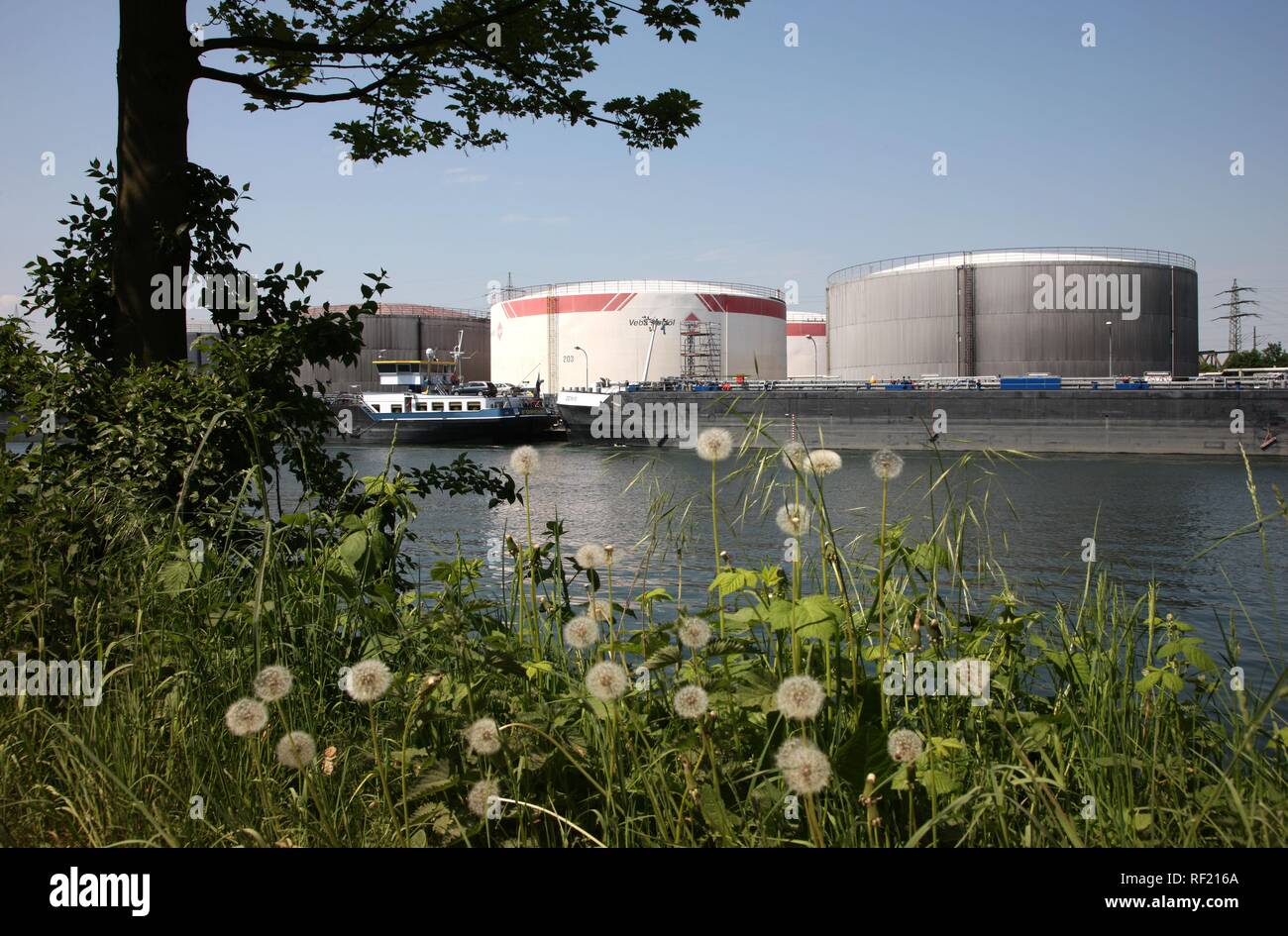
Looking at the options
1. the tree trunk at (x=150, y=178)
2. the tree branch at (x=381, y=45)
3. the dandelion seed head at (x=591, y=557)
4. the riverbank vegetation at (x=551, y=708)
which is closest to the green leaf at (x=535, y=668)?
the riverbank vegetation at (x=551, y=708)

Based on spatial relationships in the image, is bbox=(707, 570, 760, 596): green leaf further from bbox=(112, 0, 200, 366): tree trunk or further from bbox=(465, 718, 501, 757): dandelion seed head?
bbox=(112, 0, 200, 366): tree trunk

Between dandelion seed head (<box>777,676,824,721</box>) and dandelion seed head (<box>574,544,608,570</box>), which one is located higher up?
dandelion seed head (<box>574,544,608,570</box>)

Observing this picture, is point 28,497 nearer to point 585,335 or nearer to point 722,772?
point 722,772

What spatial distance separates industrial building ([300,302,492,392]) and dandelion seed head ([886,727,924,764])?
60.0 metres

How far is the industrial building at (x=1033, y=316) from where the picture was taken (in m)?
47.1

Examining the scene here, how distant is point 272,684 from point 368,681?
0.20m

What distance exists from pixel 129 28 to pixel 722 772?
4.72 m

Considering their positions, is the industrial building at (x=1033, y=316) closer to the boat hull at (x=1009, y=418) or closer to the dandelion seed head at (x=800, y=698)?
the boat hull at (x=1009, y=418)

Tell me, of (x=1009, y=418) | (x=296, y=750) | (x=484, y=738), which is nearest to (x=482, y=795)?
(x=484, y=738)

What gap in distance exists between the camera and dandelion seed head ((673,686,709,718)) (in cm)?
176

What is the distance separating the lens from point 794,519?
220 cm

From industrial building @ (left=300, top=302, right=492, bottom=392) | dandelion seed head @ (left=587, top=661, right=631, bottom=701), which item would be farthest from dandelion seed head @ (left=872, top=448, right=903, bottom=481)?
industrial building @ (left=300, top=302, right=492, bottom=392)

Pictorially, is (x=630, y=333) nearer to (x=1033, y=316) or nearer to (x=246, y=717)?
(x=1033, y=316)
